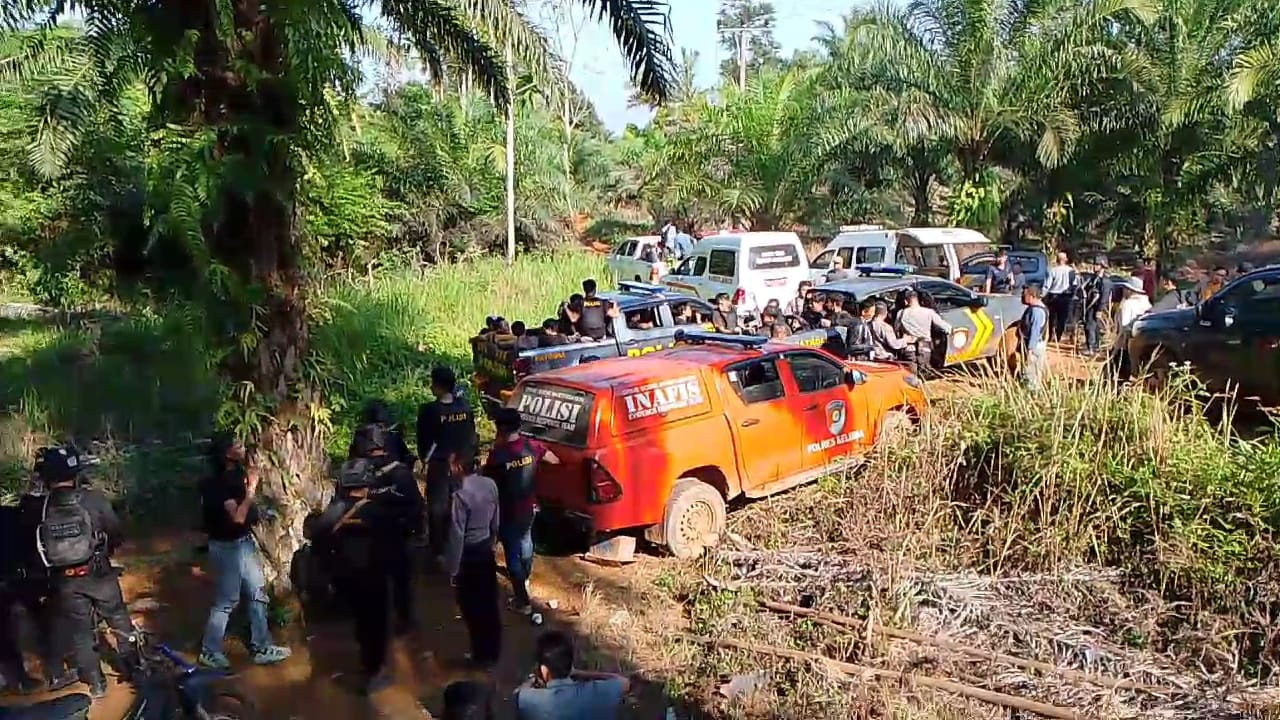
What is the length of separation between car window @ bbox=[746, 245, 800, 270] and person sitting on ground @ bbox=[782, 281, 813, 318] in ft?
1.38

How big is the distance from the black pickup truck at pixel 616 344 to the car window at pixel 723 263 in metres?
3.44

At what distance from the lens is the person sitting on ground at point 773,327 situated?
1238 centimetres

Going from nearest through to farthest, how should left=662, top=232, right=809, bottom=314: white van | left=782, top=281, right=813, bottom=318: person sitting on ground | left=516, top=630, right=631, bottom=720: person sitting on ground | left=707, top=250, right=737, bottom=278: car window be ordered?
left=516, top=630, right=631, bottom=720: person sitting on ground < left=782, top=281, right=813, bottom=318: person sitting on ground < left=662, top=232, right=809, bottom=314: white van < left=707, top=250, right=737, bottom=278: car window

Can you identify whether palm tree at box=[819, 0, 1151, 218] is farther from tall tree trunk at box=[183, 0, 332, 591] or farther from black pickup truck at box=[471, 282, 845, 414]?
tall tree trunk at box=[183, 0, 332, 591]

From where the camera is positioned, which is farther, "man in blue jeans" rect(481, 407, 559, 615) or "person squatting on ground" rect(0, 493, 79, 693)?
"man in blue jeans" rect(481, 407, 559, 615)

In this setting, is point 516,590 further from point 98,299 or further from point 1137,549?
point 98,299

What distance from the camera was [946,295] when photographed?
1373 cm

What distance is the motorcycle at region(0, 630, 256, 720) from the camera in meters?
4.89

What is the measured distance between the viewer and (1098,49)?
22.1 m

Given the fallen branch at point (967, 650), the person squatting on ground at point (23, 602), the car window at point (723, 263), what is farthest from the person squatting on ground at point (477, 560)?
the car window at point (723, 263)

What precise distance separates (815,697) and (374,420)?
3207mm

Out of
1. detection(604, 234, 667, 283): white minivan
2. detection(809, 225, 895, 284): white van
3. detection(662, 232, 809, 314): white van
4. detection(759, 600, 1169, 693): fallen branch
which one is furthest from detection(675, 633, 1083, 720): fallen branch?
detection(604, 234, 667, 283): white minivan

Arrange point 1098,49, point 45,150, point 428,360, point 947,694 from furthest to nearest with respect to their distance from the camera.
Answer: point 1098,49 < point 428,360 < point 45,150 < point 947,694

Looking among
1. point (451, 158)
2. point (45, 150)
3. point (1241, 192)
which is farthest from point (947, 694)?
point (451, 158)
